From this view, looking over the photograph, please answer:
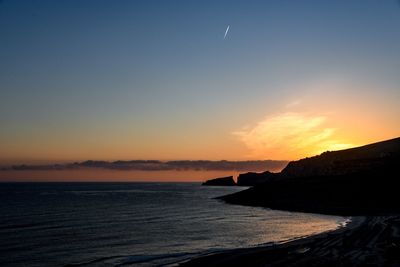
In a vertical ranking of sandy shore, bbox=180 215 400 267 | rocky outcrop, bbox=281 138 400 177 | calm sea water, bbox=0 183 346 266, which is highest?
rocky outcrop, bbox=281 138 400 177

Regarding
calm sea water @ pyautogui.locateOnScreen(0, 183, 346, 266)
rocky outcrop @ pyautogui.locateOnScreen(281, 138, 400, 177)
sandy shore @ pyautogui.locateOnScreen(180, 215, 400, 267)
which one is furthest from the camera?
rocky outcrop @ pyautogui.locateOnScreen(281, 138, 400, 177)

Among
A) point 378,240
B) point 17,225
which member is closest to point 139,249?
point 378,240

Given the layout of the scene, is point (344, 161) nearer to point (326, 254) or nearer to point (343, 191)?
point (343, 191)

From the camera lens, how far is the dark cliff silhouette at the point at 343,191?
81312 millimetres

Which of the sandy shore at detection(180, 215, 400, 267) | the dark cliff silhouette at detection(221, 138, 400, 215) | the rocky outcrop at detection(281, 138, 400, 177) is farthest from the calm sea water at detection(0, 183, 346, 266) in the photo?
the rocky outcrop at detection(281, 138, 400, 177)

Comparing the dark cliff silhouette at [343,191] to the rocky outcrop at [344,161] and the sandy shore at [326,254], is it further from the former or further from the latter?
the sandy shore at [326,254]

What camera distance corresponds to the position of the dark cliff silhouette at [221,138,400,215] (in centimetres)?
8131

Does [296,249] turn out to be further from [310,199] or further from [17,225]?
[310,199]

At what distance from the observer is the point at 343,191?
9538cm

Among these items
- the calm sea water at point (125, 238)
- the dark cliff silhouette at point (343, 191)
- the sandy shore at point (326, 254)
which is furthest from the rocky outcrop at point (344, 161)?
the sandy shore at point (326, 254)

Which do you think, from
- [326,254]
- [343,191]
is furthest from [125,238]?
[343,191]

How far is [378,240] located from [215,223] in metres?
28.5

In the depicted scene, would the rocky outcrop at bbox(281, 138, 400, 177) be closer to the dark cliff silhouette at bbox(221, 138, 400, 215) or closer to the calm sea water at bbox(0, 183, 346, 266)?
the dark cliff silhouette at bbox(221, 138, 400, 215)

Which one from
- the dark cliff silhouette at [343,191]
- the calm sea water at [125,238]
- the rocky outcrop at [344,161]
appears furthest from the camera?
the rocky outcrop at [344,161]
